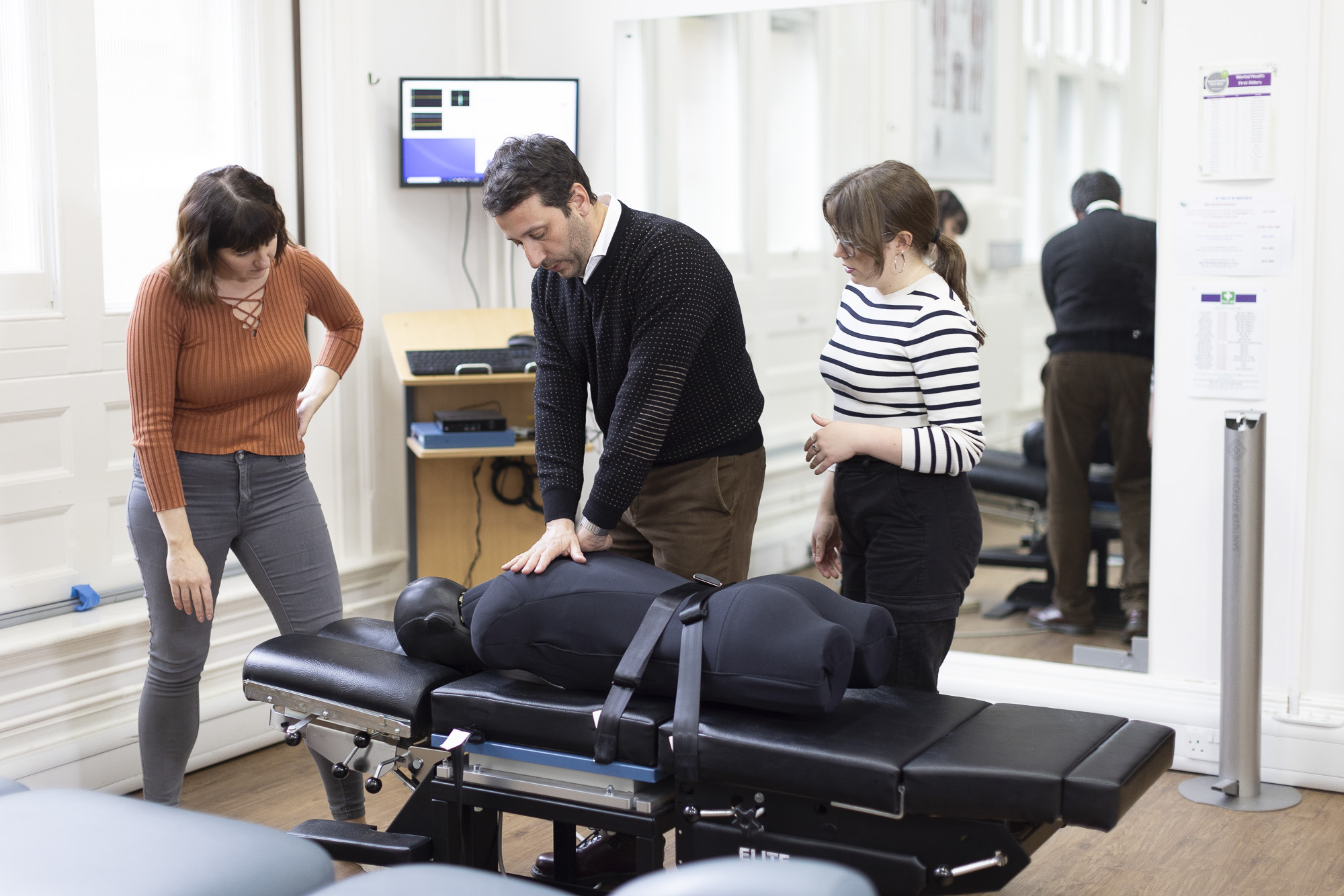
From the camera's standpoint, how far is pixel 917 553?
1.94 meters

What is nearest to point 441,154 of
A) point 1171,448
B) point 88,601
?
point 88,601

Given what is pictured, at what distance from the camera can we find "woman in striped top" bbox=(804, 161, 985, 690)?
6.30 ft

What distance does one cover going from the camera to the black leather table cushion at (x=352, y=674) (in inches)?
72.9

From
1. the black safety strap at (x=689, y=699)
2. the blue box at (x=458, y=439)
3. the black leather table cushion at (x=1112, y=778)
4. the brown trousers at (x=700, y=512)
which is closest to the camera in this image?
the black leather table cushion at (x=1112, y=778)

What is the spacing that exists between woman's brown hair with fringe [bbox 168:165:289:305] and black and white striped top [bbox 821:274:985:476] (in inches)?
40.4

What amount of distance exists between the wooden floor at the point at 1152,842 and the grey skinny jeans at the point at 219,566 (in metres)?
0.35

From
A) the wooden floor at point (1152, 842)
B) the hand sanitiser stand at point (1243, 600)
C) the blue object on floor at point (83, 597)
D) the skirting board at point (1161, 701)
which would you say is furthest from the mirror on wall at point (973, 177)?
the blue object on floor at point (83, 597)

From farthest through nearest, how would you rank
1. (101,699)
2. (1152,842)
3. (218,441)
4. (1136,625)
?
(1136,625) < (101,699) < (1152,842) < (218,441)

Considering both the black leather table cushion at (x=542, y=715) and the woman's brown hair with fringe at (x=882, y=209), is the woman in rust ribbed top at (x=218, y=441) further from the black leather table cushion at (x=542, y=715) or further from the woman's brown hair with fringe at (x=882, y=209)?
the woman's brown hair with fringe at (x=882, y=209)

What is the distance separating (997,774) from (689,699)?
401mm

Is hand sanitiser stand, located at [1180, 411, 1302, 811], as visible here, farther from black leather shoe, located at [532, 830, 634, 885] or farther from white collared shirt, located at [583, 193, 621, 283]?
white collared shirt, located at [583, 193, 621, 283]

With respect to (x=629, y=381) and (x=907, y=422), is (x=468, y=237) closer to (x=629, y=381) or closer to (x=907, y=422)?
(x=629, y=381)

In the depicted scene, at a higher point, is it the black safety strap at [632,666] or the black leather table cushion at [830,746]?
the black safety strap at [632,666]

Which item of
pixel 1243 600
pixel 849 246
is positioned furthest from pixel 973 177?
pixel 849 246
